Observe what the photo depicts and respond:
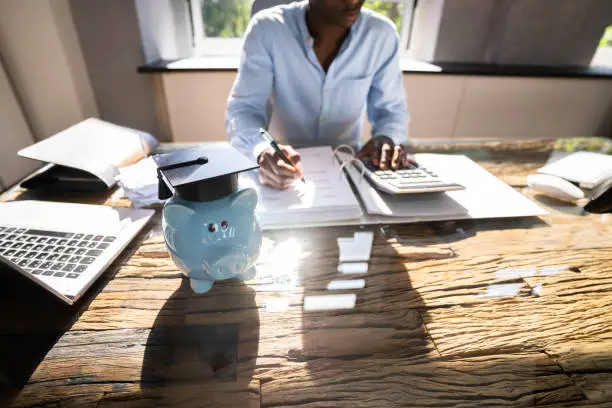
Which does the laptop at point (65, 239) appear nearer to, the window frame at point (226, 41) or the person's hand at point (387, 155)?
the person's hand at point (387, 155)

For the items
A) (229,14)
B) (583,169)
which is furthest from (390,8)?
(583,169)

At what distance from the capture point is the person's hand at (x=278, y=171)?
0.73 m

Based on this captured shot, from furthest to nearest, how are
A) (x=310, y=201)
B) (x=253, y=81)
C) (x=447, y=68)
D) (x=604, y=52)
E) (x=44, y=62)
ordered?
(x=604, y=52), (x=447, y=68), (x=44, y=62), (x=253, y=81), (x=310, y=201)

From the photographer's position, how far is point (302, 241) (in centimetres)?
63

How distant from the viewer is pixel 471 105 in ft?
6.94

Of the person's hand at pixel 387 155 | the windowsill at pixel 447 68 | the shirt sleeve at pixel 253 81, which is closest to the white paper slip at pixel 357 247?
the person's hand at pixel 387 155

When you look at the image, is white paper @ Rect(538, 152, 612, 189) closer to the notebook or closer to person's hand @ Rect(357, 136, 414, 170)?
person's hand @ Rect(357, 136, 414, 170)

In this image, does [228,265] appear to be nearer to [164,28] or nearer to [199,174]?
[199,174]

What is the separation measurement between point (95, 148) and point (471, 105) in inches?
84.3

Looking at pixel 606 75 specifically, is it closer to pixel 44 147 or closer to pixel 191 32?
pixel 191 32

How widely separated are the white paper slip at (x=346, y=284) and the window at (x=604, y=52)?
267cm

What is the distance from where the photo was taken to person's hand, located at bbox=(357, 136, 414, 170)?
0.83 meters

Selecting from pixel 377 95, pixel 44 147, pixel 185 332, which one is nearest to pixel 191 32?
pixel 377 95

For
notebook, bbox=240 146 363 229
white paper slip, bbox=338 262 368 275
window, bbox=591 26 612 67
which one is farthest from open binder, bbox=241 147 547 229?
window, bbox=591 26 612 67
